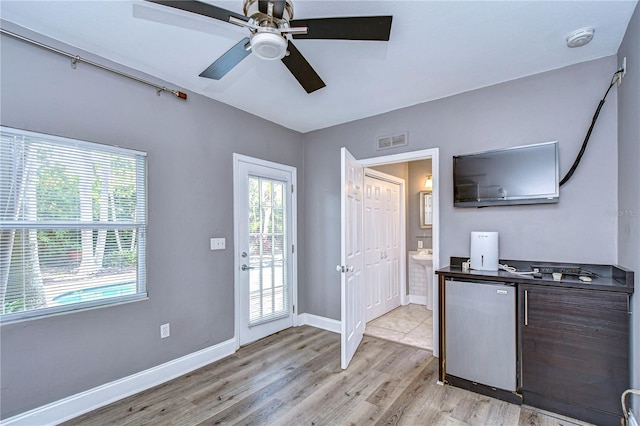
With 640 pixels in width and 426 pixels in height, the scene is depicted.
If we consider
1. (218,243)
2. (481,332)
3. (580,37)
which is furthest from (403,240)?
(580,37)

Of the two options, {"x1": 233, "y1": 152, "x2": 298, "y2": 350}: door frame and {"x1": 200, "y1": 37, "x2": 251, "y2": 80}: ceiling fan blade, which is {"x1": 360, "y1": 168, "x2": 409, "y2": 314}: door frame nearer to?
{"x1": 233, "y1": 152, "x2": 298, "y2": 350}: door frame

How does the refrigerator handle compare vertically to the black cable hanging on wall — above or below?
below

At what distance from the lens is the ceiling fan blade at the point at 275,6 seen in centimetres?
144

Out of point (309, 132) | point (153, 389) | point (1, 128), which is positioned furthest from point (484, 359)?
point (1, 128)

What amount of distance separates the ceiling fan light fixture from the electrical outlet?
95.3 inches

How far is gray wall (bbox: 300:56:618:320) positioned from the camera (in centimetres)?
240

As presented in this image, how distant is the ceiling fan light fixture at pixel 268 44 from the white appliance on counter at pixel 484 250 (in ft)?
7.37

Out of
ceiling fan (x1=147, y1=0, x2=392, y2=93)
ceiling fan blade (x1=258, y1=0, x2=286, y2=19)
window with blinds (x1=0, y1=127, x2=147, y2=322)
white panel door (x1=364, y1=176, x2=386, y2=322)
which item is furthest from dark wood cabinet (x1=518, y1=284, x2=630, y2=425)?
window with blinds (x1=0, y1=127, x2=147, y2=322)

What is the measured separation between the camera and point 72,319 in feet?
7.23

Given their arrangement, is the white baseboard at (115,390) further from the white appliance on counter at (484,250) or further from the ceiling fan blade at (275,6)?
the ceiling fan blade at (275,6)

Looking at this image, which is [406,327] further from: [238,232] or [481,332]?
[238,232]

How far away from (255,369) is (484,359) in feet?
6.67

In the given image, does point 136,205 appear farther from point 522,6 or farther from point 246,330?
point 522,6

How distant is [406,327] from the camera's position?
3.99m
